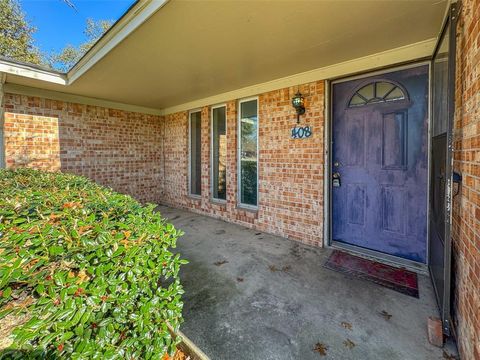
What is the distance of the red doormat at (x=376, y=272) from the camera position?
7.73 ft

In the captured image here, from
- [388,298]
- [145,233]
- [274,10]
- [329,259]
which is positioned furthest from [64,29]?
[388,298]

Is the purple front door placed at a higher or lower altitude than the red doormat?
higher

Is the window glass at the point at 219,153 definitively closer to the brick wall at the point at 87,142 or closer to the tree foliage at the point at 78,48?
the brick wall at the point at 87,142

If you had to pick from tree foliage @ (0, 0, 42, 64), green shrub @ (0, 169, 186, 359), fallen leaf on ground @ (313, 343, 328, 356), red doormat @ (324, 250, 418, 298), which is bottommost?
fallen leaf on ground @ (313, 343, 328, 356)

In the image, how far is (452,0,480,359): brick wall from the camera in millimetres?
1267

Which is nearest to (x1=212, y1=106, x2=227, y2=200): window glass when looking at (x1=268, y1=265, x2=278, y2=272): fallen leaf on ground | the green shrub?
(x1=268, y1=265, x2=278, y2=272): fallen leaf on ground

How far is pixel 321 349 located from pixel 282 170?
2581mm

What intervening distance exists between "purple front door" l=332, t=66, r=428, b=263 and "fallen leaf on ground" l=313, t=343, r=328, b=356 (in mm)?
1879

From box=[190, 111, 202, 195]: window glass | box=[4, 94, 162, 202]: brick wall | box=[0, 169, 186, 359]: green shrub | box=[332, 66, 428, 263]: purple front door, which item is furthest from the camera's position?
box=[190, 111, 202, 195]: window glass

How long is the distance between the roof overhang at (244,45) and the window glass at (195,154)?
1.38 meters

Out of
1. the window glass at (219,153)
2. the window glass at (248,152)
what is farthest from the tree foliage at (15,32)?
the window glass at (248,152)

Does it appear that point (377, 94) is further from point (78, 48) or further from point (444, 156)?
point (78, 48)

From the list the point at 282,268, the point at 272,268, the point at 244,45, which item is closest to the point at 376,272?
the point at 282,268

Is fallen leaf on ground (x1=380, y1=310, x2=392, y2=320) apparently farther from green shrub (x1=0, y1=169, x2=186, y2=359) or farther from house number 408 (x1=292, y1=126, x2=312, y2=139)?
house number 408 (x1=292, y1=126, x2=312, y2=139)
